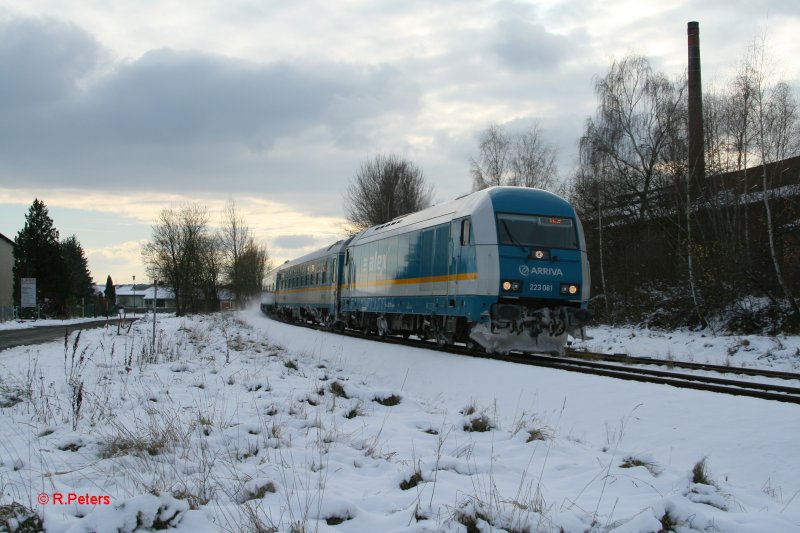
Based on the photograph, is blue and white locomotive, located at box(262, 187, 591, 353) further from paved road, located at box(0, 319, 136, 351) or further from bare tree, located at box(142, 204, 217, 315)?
bare tree, located at box(142, 204, 217, 315)

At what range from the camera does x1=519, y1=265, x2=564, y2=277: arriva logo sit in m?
12.7

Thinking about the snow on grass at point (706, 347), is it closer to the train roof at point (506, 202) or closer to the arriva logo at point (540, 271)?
the arriva logo at point (540, 271)

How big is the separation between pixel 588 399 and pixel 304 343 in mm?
12878

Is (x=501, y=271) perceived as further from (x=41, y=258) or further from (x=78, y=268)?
(x=78, y=268)

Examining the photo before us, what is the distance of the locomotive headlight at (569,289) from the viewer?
1305cm

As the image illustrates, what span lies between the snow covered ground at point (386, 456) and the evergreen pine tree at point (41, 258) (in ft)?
188

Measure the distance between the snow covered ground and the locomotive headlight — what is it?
11.0 feet

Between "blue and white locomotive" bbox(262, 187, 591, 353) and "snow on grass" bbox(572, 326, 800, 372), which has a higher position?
"blue and white locomotive" bbox(262, 187, 591, 353)

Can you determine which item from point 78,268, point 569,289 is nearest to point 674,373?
point 569,289

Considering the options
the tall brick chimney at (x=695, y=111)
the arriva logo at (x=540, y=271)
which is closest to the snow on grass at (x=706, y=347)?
the arriva logo at (x=540, y=271)

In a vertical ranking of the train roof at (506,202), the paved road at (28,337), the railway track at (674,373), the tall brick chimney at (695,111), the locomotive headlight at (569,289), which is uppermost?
the tall brick chimney at (695,111)

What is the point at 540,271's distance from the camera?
1285 centimetres

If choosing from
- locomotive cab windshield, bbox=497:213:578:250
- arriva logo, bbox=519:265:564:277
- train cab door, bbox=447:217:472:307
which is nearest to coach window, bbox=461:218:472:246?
train cab door, bbox=447:217:472:307

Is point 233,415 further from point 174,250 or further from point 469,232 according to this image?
point 174,250
